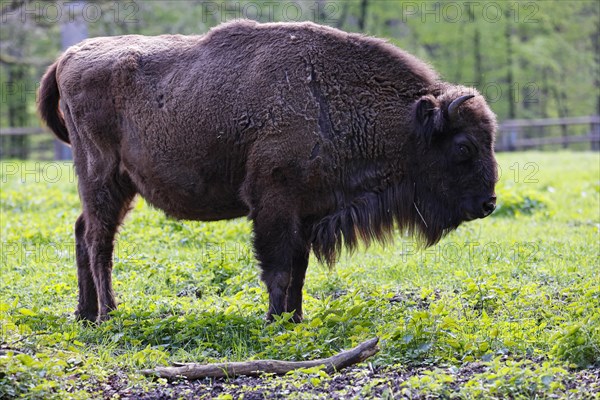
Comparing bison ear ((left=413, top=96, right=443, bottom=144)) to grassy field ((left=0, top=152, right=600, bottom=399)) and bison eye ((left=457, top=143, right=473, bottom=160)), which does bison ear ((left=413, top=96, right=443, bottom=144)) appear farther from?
grassy field ((left=0, top=152, right=600, bottom=399))

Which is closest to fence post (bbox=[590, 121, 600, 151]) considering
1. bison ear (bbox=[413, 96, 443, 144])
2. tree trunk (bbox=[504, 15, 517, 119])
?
tree trunk (bbox=[504, 15, 517, 119])

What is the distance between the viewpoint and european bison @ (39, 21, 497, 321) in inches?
245

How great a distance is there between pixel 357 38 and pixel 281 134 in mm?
1126

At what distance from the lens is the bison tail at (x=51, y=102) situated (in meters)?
7.47

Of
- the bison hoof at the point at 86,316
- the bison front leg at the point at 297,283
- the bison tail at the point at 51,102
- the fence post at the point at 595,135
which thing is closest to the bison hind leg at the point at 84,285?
the bison hoof at the point at 86,316

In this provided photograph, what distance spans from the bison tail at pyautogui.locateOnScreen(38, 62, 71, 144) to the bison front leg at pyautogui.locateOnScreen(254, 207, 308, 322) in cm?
255

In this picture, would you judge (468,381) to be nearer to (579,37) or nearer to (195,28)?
(195,28)

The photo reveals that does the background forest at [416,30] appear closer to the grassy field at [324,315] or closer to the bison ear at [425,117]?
the grassy field at [324,315]

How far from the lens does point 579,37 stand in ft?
106

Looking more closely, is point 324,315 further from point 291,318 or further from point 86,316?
point 86,316

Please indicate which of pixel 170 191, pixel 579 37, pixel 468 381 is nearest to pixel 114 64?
pixel 170 191

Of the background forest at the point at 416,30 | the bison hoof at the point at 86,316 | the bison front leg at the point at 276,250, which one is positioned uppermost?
the background forest at the point at 416,30

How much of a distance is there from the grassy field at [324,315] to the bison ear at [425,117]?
1056 mm

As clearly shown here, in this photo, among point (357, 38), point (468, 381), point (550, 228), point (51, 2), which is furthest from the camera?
point (51, 2)
